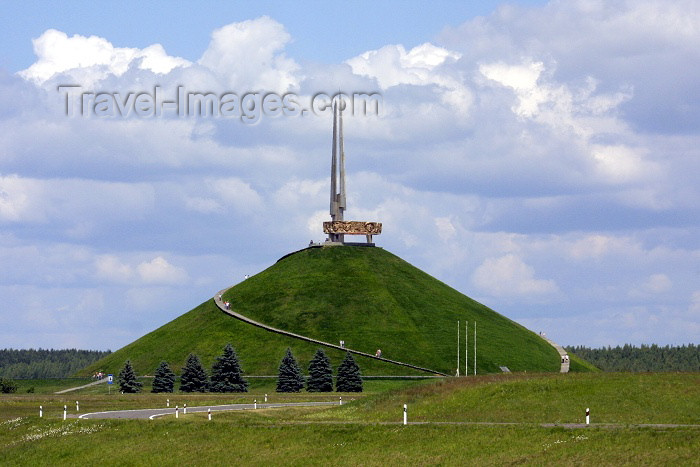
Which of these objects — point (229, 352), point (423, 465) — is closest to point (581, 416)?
point (423, 465)

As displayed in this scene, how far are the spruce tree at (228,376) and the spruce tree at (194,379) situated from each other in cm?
105

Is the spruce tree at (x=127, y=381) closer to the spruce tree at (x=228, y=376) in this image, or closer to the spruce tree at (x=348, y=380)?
the spruce tree at (x=228, y=376)

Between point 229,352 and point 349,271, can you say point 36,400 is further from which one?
point 349,271

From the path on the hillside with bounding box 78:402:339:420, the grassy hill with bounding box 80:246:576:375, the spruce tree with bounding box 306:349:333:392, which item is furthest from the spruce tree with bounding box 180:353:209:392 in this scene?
the path on the hillside with bounding box 78:402:339:420

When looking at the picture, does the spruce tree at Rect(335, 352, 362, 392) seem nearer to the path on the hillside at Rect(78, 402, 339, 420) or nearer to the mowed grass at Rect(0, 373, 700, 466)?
the path on the hillside at Rect(78, 402, 339, 420)

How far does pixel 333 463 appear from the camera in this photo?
A: 49.7 m

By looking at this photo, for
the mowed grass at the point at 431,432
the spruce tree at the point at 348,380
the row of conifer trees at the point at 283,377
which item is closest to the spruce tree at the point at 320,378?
the row of conifer trees at the point at 283,377

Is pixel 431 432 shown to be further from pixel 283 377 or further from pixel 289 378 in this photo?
pixel 283 377

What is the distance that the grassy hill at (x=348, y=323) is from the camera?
149 meters

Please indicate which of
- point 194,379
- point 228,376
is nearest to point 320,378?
point 228,376

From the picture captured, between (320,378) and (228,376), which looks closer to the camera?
(320,378)

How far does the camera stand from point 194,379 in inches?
4651

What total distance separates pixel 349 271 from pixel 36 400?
85663 millimetres

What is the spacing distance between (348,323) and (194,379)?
148 feet
